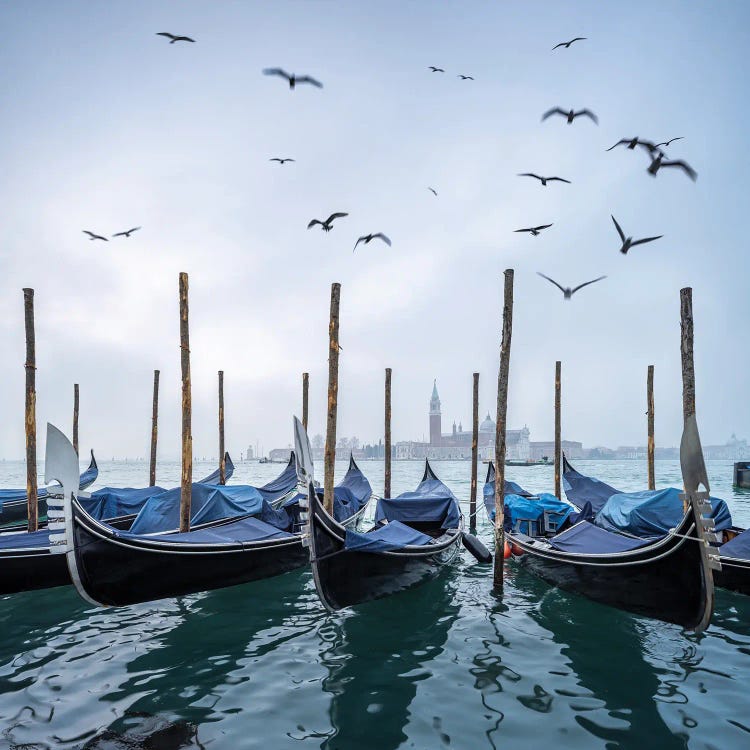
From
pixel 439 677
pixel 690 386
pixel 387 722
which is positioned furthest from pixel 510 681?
pixel 690 386

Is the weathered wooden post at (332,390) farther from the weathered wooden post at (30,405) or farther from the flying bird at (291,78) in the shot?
the weathered wooden post at (30,405)

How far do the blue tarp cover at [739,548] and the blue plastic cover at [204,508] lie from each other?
7.31 meters

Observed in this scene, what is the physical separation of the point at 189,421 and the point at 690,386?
26.9 feet

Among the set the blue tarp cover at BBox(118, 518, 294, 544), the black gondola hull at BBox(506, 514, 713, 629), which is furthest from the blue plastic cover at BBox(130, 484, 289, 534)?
the black gondola hull at BBox(506, 514, 713, 629)

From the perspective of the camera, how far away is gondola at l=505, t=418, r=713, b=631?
4.62 meters

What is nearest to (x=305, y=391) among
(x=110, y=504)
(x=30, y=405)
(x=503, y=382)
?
(x=110, y=504)

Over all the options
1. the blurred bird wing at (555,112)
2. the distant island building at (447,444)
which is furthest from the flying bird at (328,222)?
the distant island building at (447,444)

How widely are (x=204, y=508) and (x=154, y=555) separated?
308cm

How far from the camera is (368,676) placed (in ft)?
14.8

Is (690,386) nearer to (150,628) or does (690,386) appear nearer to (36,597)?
(150,628)

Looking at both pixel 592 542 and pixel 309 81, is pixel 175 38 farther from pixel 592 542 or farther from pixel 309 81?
pixel 592 542

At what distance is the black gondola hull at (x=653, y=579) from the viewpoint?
15.8ft

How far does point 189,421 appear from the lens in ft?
28.5

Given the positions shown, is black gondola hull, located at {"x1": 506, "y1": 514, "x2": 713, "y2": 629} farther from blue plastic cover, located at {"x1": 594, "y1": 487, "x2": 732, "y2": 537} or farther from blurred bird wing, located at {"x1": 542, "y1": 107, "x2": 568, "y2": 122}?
blurred bird wing, located at {"x1": 542, "y1": 107, "x2": 568, "y2": 122}
